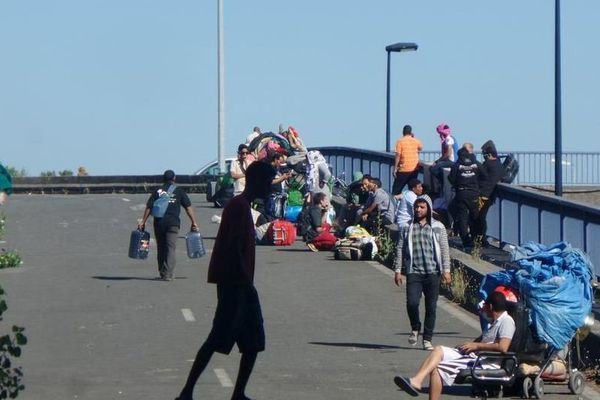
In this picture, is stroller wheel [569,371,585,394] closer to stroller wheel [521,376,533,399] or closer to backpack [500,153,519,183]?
stroller wheel [521,376,533,399]

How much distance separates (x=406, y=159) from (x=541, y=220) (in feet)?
27.9

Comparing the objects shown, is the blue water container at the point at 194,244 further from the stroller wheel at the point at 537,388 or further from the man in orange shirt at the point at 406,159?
the stroller wheel at the point at 537,388

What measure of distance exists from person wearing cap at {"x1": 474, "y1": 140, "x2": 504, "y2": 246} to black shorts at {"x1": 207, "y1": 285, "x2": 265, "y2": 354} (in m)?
11.4

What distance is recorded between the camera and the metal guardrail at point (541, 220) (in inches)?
712

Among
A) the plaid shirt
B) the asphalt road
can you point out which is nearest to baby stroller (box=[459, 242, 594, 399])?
the asphalt road

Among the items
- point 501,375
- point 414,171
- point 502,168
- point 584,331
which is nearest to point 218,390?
point 501,375

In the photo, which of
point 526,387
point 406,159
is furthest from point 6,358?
point 406,159

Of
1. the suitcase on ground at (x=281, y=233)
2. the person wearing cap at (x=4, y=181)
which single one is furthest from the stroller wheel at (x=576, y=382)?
the suitcase on ground at (x=281, y=233)

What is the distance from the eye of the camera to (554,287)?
13570mm

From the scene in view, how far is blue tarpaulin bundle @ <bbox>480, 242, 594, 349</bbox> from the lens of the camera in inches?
528

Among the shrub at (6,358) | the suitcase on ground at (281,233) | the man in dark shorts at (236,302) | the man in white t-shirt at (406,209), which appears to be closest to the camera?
the shrub at (6,358)

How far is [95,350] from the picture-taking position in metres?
15.9

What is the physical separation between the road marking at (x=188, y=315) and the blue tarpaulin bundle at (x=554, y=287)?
17.8ft

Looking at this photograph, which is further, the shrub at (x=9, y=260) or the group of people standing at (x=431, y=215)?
the shrub at (x=9, y=260)
